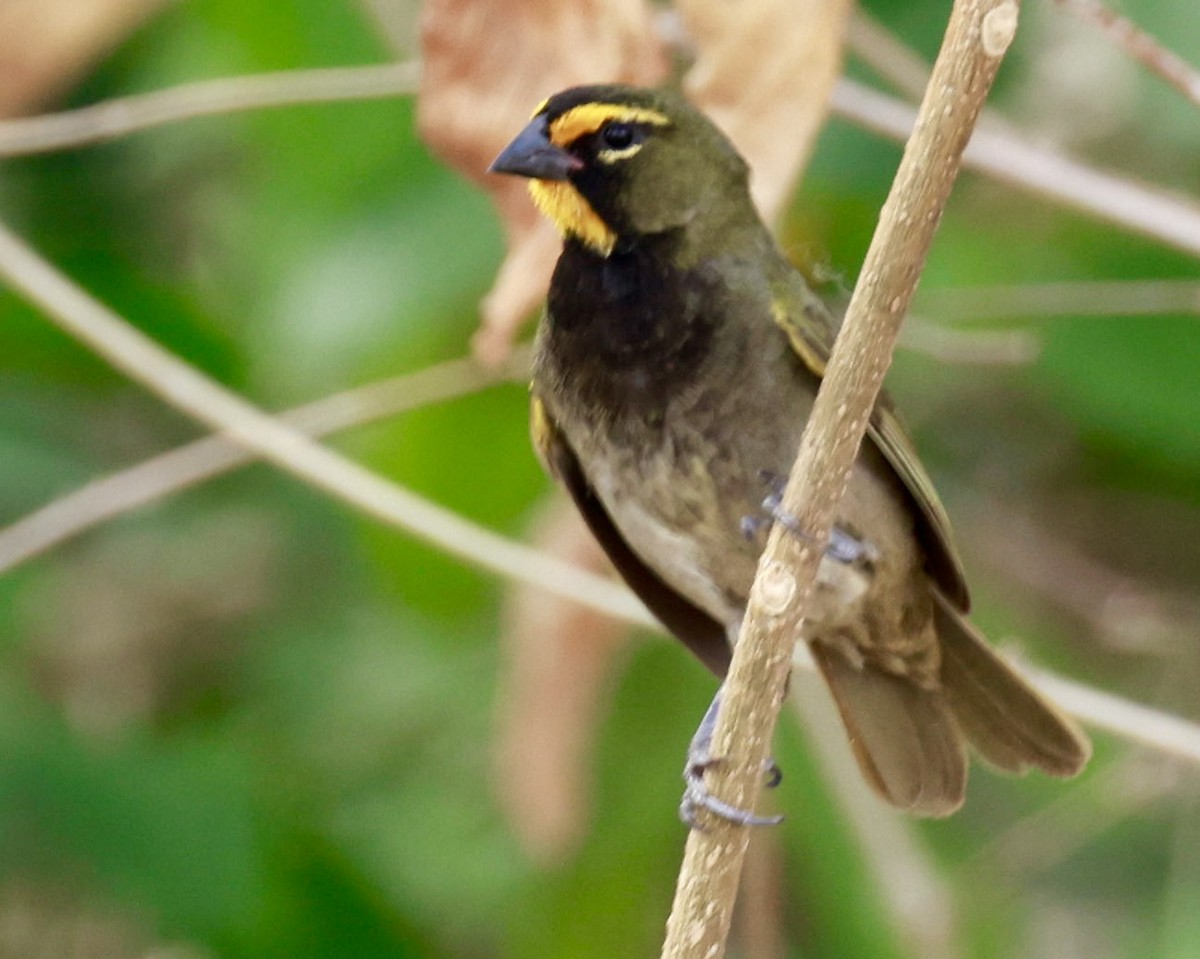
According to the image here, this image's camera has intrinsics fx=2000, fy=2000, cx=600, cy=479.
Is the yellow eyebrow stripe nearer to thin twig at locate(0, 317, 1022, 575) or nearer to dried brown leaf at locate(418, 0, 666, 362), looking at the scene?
dried brown leaf at locate(418, 0, 666, 362)

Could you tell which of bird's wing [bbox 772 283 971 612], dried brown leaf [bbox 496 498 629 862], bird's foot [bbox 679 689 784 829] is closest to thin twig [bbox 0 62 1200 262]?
bird's wing [bbox 772 283 971 612]

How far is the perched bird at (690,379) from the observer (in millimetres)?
2611

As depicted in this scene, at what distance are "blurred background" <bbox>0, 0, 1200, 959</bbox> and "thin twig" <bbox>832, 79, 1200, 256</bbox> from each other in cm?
43

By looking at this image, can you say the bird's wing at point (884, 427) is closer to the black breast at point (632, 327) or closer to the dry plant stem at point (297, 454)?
the black breast at point (632, 327)

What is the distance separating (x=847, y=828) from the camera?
384 centimetres

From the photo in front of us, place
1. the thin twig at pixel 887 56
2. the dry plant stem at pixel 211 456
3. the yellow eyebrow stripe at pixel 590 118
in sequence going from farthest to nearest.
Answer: the thin twig at pixel 887 56 < the dry plant stem at pixel 211 456 < the yellow eyebrow stripe at pixel 590 118

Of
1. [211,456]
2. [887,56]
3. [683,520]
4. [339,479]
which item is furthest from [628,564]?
→ [887,56]

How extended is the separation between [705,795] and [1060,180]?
4.22ft

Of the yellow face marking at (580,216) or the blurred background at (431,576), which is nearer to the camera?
the yellow face marking at (580,216)

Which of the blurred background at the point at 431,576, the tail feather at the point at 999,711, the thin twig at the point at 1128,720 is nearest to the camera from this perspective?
the thin twig at the point at 1128,720

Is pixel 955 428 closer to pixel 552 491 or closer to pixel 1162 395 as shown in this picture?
pixel 1162 395

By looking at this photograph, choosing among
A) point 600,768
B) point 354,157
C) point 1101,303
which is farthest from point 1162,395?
point 354,157

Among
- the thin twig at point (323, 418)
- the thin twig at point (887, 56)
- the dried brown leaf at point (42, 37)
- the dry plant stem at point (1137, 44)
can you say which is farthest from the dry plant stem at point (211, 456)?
the dry plant stem at point (1137, 44)

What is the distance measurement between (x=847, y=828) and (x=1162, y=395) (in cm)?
103
